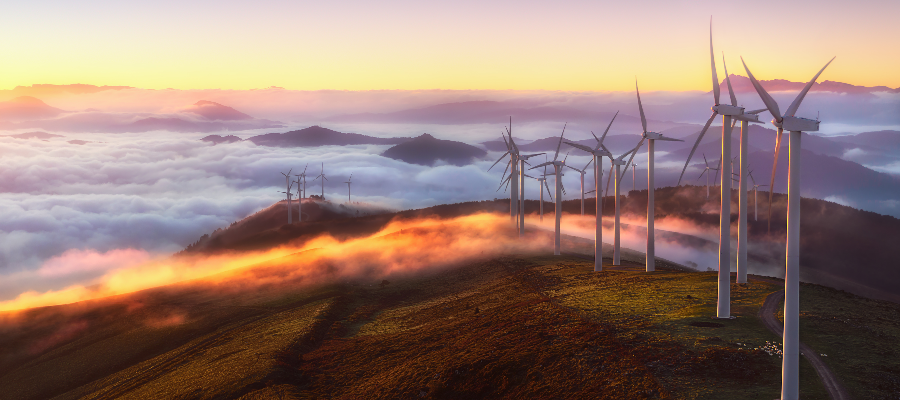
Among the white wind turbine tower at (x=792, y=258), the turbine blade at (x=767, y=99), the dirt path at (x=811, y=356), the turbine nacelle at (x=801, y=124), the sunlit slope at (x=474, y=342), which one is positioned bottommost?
the sunlit slope at (x=474, y=342)

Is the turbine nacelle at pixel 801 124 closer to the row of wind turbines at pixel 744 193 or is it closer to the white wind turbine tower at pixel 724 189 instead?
the row of wind turbines at pixel 744 193

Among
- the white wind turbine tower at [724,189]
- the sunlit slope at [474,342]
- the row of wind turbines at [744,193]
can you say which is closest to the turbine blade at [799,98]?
the row of wind turbines at [744,193]

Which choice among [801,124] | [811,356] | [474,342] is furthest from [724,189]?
[474,342]

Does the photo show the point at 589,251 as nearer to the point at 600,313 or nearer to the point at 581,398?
the point at 600,313

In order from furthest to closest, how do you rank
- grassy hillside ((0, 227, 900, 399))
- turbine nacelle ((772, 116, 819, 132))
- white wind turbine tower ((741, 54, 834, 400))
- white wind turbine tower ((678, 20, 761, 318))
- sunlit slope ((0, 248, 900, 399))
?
1. white wind turbine tower ((678, 20, 761, 318))
2. grassy hillside ((0, 227, 900, 399))
3. sunlit slope ((0, 248, 900, 399))
4. turbine nacelle ((772, 116, 819, 132))
5. white wind turbine tower ((741, 54, 834, 400))

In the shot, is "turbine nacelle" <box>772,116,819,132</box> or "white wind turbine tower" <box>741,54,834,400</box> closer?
"white wind turbine tower" <box>741,54,834,400</box>

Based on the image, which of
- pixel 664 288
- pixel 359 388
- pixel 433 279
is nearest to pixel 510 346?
pixel 359 388

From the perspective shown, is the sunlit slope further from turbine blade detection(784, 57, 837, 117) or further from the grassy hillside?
turbine blade detection(784, 57, 837, 117)

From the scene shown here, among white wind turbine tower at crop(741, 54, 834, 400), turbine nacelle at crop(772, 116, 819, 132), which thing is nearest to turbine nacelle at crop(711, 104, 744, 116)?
white wind turbine tower at crop(741, 54, 834, 400)
